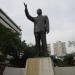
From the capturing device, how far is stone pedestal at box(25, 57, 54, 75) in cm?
910

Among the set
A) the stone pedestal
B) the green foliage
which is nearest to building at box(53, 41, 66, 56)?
the green foliage

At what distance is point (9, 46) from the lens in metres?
17.6

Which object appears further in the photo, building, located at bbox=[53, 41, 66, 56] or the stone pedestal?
building, located at bbox=[53, 41, 66, 56]

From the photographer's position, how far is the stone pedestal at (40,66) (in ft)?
29.9

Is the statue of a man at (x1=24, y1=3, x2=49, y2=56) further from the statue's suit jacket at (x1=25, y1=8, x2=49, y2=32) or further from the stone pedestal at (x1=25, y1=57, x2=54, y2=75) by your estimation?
the stone pedestal at (x1=25, y1=57, x2=54, y2=75)

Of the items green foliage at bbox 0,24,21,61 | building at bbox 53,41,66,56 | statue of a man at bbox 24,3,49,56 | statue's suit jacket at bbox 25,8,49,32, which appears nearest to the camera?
statue of a man at bbox 24,3,49,56

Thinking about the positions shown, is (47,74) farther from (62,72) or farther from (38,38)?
(38,38)

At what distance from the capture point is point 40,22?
36.2ft

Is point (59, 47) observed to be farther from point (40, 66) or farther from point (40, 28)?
point (40, 66)

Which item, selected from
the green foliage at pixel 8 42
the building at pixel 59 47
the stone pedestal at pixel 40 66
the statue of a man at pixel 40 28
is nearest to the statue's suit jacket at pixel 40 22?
the statue of a man at pixel 40 28

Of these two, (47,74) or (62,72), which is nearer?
(47,74)

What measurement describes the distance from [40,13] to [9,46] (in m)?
7.04

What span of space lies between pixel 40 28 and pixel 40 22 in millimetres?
303

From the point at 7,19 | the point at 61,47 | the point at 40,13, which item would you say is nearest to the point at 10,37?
the point at 40,13
